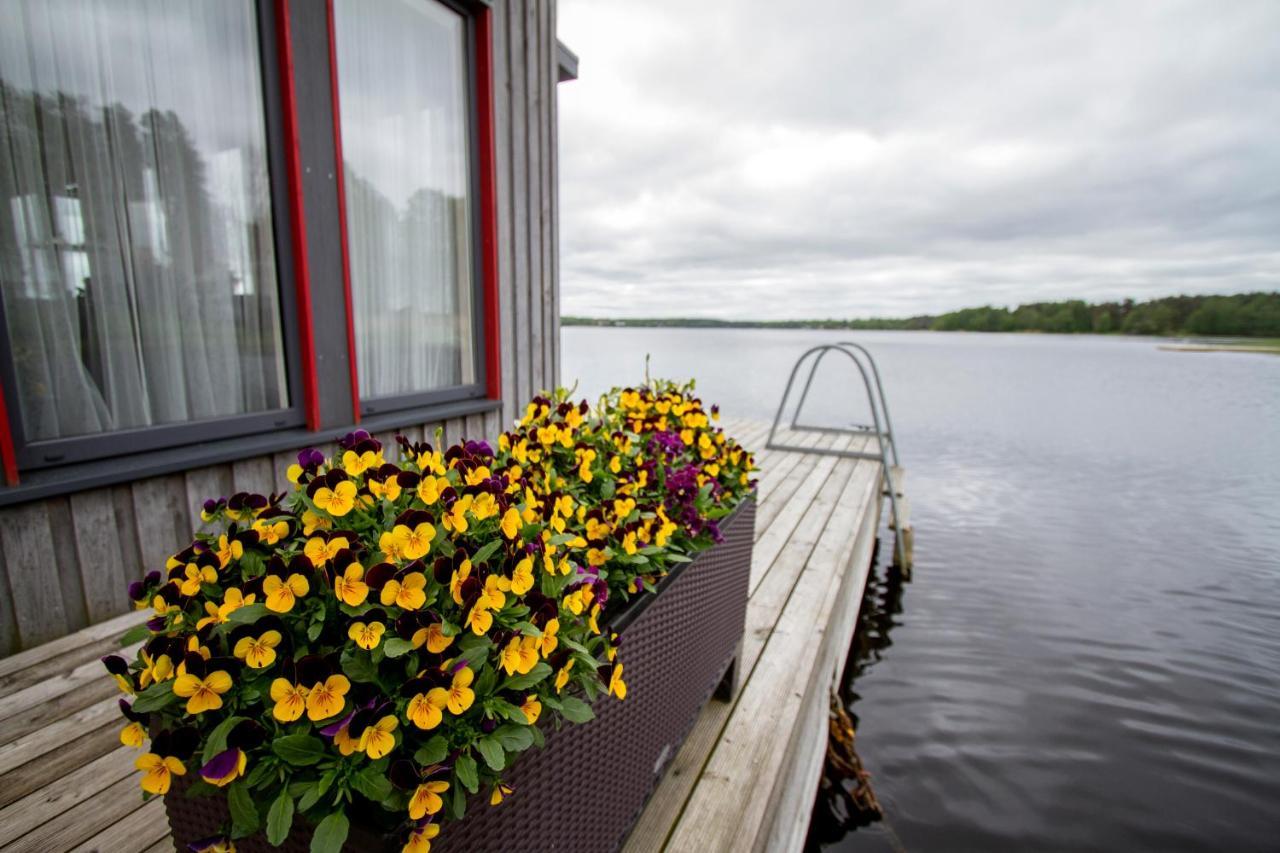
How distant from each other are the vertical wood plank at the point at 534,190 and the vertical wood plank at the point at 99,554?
199 centimetres

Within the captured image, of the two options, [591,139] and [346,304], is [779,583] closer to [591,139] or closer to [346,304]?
[346,304]

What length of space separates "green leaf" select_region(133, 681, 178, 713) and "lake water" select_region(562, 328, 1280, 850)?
2.40 meters

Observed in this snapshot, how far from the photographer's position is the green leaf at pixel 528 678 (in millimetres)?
638

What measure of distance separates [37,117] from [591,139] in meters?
11.1

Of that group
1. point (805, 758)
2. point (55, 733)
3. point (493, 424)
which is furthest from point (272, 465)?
point (805, 758)

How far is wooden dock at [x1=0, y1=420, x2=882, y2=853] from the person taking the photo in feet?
3.70

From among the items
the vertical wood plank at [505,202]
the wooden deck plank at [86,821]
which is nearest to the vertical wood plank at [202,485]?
the wooden deck plank at [86,821]

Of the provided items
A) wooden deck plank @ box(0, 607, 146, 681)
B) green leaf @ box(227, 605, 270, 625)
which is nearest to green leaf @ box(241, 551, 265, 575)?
green leaf @ box(227, 605, 270, 625)

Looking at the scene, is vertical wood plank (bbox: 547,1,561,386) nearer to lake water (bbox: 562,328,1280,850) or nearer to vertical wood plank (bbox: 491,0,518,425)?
vertical wood plank (bbox: 491,0,518,425)

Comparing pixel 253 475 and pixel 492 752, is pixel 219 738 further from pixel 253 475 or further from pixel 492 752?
pixel 253 475

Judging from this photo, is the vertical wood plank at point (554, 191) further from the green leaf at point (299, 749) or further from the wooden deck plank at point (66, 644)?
the green leaf at point (299, 749)

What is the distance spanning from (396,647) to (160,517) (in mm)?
1874

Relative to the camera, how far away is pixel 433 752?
567 millimetres

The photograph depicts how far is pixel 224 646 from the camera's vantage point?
1.94 feet
